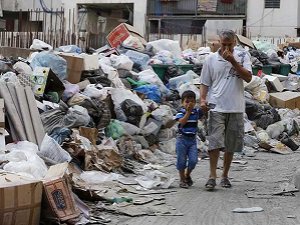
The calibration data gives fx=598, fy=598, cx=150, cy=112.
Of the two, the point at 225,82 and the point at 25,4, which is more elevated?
the point at 25,4

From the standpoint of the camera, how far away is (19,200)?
4.32 meters

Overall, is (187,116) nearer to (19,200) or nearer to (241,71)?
(241,71)

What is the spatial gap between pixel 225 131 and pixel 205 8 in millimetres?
25086

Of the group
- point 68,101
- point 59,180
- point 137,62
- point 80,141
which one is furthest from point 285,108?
point 59,180

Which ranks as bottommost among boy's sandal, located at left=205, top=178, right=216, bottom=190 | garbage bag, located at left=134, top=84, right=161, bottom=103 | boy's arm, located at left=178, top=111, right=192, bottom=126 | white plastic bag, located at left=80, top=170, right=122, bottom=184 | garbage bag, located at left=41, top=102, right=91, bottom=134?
white plastic bag, located at left=80, top=170, right=122, bottom=184

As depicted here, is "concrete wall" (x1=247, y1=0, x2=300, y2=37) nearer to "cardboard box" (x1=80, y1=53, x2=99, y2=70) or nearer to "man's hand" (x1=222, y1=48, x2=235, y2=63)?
"cardboard box" (x1=80, y1=53, x2=99, y2=70)

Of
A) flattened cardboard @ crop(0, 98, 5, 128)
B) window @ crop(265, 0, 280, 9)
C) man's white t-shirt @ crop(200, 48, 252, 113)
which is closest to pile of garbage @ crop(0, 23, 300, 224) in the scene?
flattened cardboard @ crop(0, 98, 5, 128)

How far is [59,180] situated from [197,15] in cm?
2702

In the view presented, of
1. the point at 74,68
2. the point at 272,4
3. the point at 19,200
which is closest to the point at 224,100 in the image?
the point at 19,200

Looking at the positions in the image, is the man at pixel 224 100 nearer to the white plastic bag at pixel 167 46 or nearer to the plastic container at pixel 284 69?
the white plastic bag at pixel 167 46

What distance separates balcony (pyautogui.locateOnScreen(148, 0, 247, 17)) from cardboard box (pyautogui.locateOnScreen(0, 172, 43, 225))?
27110 millimetres

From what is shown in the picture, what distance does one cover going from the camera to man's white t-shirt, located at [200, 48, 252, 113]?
6.34 m

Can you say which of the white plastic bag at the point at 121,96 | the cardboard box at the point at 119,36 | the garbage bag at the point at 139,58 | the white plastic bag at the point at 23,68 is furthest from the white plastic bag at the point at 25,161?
the cardboard box at the point at 119,36

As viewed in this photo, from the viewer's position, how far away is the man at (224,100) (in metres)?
6.29
